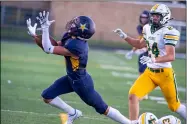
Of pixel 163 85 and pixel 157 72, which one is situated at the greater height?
pixel 157 72

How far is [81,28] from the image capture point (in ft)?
20.4

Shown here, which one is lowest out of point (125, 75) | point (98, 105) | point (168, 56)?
point (125, 75)

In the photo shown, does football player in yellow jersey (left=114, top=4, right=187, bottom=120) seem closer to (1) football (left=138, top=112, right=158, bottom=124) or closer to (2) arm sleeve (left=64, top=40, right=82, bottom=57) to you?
(1) football (left=138, top=112, right=158, bottom=124)

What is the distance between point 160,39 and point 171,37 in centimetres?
23

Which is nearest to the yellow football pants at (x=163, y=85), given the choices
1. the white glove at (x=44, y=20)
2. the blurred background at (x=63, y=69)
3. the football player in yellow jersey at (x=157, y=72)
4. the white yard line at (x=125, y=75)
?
the football player in yellow jersey at (x=157, y=72)

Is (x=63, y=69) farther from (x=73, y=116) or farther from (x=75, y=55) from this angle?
(x=75, y=55)

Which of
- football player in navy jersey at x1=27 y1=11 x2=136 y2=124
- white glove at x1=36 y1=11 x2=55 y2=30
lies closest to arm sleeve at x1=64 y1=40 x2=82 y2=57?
football player in navy jersey at x1=27 y1=11 x2=136 y2=124

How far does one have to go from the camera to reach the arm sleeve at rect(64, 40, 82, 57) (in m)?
6.16

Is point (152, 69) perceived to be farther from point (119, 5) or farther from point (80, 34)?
point (119, 5)

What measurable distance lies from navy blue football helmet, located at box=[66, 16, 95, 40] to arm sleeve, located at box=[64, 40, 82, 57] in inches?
4.5

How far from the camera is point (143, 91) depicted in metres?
6.75

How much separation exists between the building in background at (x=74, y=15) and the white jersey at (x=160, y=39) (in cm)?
1868

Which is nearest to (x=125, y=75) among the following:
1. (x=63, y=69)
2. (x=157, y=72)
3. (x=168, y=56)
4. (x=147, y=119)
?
(x=63, y=69)

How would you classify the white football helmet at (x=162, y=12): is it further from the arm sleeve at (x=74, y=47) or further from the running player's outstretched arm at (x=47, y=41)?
the running player's outstretched arm at (x=47, y=41)
